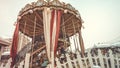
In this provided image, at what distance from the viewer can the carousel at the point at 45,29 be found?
1012cm

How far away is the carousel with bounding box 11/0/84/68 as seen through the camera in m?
10.1

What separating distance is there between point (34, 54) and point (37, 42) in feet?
4.05

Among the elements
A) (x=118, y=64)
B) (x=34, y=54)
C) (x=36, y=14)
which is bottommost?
(x=118, y=64)

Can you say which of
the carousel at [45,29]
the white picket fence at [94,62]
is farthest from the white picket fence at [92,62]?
the carousel at [45,29]

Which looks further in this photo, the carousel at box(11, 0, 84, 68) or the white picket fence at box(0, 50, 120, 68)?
the carousel at box(11, 0, 84, 68)

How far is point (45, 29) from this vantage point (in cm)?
1030

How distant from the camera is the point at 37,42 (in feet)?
42.2

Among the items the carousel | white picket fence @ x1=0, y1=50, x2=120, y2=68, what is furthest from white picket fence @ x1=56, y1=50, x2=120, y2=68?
the carousel

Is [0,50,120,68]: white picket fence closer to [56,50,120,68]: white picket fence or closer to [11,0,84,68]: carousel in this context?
[56,50,120,68]: white picket fence

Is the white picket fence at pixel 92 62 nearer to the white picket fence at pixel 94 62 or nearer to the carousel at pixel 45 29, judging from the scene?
the white picket fence at pixel 94 62

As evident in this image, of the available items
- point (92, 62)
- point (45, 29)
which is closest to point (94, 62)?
point (92, 62)

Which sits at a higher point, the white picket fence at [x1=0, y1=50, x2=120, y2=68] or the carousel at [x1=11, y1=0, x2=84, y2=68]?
the carousel at [x1=11, y1=0, x2=84, y2=68]

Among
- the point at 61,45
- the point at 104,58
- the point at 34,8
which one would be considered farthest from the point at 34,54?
the point at 104,58

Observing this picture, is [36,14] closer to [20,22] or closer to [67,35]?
[20,22]
